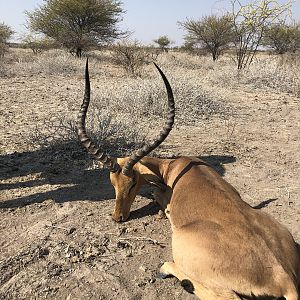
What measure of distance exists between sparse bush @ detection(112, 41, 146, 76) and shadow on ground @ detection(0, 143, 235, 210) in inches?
383

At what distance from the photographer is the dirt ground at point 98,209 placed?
3.46m

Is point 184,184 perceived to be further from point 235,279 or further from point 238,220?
point 235,279

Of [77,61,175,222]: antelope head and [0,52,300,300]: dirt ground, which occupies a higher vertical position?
[77,61,175,222]: antelope head

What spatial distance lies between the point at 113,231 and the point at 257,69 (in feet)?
40.2

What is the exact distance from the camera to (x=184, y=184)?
403 cm

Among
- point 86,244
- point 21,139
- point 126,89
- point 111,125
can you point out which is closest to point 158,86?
point 126,89

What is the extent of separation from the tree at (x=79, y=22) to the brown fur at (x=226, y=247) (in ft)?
77.0

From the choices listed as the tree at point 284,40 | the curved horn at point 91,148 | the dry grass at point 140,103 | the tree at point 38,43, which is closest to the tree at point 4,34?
the tree at point 38,43

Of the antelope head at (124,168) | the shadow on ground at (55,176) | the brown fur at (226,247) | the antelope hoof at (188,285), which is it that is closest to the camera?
the brown fur at (226,247)

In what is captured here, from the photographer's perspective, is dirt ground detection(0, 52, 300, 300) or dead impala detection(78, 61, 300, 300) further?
dirt ground detection(0, 52, 300, 300)

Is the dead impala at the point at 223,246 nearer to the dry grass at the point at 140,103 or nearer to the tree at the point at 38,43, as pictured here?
the dry grass at the point at 140,103

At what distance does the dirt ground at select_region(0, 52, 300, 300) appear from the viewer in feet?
11.4

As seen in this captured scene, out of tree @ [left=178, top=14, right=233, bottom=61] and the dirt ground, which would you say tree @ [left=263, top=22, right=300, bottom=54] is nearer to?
tree @ [left=178, top=14, right=233, bottom=61]

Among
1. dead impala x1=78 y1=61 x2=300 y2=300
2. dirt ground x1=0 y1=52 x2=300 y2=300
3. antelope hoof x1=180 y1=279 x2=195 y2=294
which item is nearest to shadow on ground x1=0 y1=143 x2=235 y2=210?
dirt ground x1=0 y1=52 x2=300 y2=300
